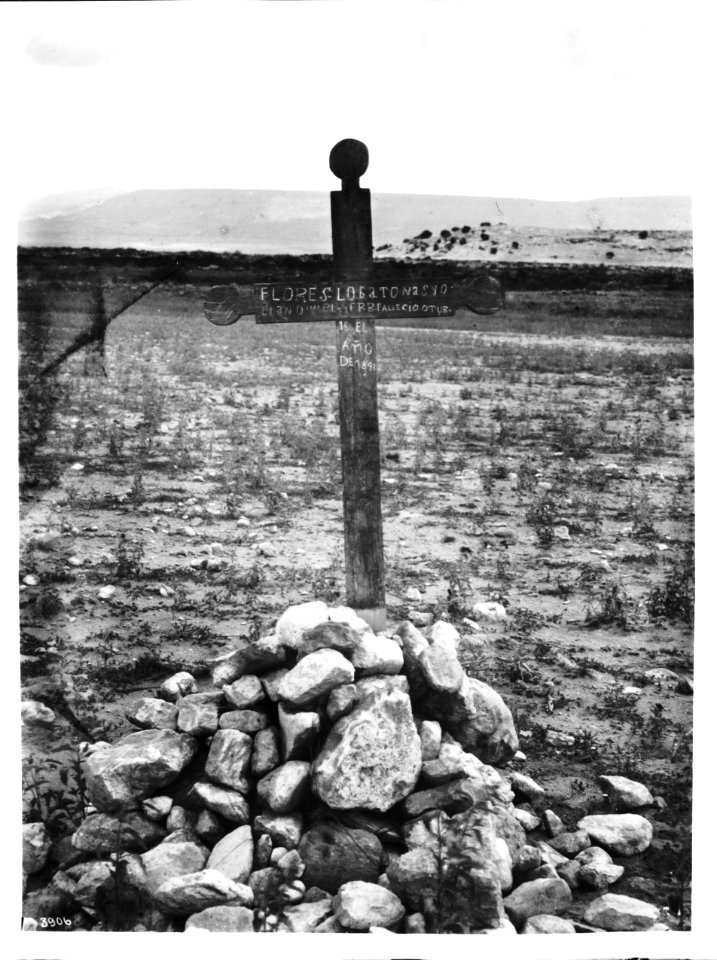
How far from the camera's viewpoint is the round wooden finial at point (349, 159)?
375cm

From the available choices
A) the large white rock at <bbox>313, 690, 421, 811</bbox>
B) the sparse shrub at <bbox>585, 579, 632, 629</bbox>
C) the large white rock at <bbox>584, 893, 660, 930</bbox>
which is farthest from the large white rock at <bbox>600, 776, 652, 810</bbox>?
the large white rock at <bbox>313, 690, 421, 811</bbox>

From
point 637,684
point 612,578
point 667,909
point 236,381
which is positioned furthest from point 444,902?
point 236,381

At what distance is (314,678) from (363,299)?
5.80ft

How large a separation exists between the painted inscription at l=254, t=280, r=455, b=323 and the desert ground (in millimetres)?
1410

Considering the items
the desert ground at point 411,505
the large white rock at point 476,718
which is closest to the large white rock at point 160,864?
the desert ground at point 411,505

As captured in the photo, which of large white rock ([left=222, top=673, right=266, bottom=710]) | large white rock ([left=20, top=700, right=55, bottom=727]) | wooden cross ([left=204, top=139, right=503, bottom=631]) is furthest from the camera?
large white rock ([left=20, top=700, right=55, bottom=727])

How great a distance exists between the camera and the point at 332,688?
3.65 metres

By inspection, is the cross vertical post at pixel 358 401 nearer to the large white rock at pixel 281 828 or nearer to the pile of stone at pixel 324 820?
the pile of stone at pixel 324 820

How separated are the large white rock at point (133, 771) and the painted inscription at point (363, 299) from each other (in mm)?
2062

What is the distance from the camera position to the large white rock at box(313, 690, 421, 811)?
138 inches

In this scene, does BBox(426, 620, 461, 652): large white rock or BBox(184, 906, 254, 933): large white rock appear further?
BBox(426, 620, 461, 652): large white rock

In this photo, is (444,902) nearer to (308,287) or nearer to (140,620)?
(140,620)

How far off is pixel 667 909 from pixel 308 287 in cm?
329

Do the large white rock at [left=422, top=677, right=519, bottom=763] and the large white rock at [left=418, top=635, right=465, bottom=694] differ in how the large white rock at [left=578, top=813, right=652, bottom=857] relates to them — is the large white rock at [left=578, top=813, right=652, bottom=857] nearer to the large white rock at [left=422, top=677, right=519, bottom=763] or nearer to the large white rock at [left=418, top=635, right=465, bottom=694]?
the large white rock at [left=422, top=677, right=519, bottom=763]
